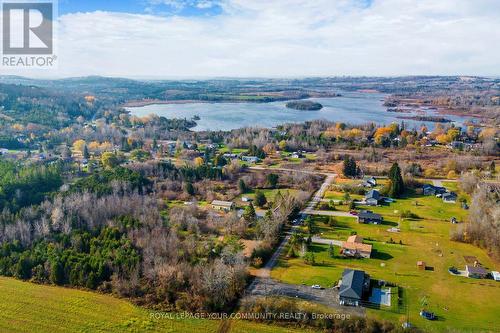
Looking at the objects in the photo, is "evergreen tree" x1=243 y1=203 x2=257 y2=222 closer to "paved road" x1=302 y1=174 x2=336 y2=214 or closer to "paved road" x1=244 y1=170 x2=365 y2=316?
"paved road" x1=302 y1=174 x2=336 y2=214

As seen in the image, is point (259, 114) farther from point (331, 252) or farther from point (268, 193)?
point (331, 252)

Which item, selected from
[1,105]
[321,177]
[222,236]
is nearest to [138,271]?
[222,236]

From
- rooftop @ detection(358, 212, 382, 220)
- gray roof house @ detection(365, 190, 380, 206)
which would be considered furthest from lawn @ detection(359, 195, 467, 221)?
rooftop @ detection(358, 212, 382, 220)

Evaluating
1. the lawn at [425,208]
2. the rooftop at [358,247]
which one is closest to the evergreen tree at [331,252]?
the rooftop at [358,247]

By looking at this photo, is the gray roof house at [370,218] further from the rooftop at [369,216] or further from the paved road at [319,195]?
the paved road at [319,195]

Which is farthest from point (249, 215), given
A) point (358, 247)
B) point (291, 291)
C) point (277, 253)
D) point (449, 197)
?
point (449, 197)

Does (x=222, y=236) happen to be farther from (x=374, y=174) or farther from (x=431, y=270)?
(x=374, y=174)

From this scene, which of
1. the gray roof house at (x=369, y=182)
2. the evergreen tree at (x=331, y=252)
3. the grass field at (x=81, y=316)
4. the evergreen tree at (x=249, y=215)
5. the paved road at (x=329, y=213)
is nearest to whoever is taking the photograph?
the grass field at (x=81, y=316)
